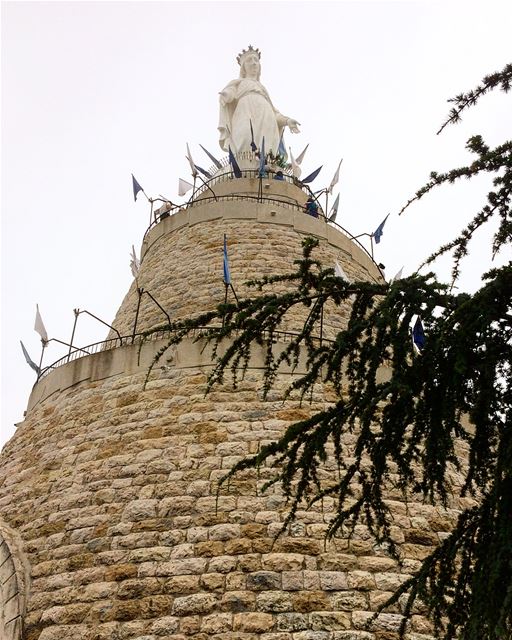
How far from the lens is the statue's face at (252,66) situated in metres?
22.0

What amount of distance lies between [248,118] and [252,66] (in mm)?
3123

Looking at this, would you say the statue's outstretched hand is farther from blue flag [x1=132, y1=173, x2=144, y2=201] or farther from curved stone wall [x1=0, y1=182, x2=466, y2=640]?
curved stone wall [x1=0, y1=182, x2=466, y2=640]

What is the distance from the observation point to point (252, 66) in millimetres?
22062

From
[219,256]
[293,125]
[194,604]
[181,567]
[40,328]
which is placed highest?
[293,125]

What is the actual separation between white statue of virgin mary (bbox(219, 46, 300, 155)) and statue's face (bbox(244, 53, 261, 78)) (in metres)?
0.16

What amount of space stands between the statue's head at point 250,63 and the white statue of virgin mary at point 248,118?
219 mm

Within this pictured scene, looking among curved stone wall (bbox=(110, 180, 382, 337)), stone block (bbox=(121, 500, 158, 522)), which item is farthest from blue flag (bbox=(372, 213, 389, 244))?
Result: stone block (bbox=(121, 500, 158, 522))

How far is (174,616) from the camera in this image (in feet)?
21.0

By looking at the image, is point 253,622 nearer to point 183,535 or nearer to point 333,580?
point 333,580

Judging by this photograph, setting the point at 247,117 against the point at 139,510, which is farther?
the point at 247,117

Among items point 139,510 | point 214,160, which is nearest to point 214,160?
point 214,160

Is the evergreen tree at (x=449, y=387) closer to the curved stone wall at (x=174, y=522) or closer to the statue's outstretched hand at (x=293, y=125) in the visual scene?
the curved stone wall at (x=174, y=522)

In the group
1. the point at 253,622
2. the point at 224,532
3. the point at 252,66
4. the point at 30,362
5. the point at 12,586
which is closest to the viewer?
the point at 253,622

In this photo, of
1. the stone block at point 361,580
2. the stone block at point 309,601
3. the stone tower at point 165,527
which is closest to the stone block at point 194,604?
the stone tower at point 165,527
